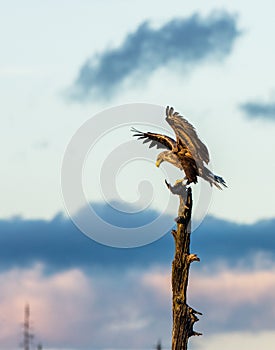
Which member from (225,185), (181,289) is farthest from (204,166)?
(181,289)

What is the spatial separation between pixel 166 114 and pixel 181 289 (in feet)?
19.5

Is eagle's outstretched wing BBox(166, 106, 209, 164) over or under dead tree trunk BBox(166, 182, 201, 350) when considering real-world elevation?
over

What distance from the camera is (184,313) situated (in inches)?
1630

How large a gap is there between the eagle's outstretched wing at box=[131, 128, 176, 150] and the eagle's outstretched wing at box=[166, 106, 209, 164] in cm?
43

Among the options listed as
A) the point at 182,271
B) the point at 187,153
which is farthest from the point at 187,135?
the point at 182,271

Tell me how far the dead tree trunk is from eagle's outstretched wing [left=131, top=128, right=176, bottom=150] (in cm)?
159

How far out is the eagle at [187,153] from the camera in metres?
41.2

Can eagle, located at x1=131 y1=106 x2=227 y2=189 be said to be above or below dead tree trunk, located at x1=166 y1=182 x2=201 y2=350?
above

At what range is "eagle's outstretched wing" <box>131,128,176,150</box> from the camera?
138 ft

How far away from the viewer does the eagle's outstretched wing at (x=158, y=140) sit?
42125 mm

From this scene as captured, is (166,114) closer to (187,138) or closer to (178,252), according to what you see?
(187,138)

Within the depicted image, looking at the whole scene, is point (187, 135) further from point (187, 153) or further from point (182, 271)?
point (182, 271)

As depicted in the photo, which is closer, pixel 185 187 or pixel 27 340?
pixel 185 187

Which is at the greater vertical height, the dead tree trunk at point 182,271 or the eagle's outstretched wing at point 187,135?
the eagle's outstretched wing at point 187,135
